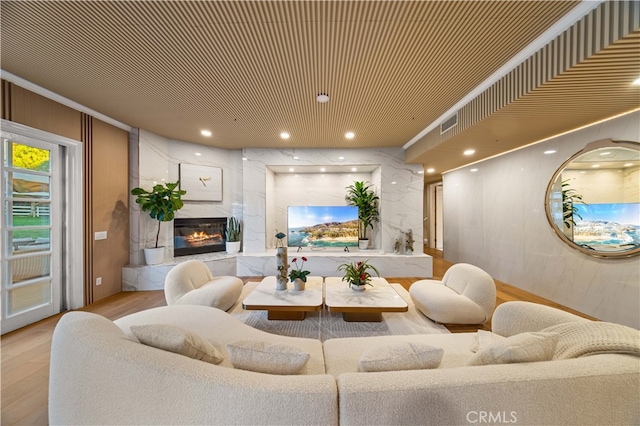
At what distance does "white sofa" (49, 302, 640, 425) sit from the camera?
90 cm

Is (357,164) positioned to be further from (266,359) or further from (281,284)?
(266,359)

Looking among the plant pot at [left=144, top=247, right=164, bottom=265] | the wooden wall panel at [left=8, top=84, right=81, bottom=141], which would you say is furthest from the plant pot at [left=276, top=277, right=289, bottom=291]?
the wooden wall panel at [left=8, top=84, right=81, bottom=141]

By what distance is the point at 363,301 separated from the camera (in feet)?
8.86

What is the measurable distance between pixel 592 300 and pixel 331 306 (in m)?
3.40

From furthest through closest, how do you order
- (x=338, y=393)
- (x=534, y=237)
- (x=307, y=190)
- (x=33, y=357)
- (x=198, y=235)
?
(x=307, y=190)
(x=198, y=235)
(x=534, y=237)
(x=33, y=357)
(x=338, y=393)

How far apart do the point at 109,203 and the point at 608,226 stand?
6.96m

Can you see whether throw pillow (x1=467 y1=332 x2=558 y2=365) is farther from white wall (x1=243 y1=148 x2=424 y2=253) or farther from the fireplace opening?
the fireplace opening

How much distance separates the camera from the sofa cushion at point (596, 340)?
1.10 meters

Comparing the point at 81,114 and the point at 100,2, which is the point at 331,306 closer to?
the point at 100,2

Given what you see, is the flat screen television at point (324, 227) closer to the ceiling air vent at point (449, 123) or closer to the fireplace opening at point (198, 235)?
the fireplace opening at point (198, 235)

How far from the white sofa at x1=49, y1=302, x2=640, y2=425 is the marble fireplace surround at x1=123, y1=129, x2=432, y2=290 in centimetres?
365

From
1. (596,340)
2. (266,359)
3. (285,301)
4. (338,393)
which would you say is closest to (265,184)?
(285,301)

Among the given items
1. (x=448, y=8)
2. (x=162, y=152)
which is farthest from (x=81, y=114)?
(x=448, y=8)

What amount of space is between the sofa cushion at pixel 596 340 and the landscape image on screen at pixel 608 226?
2.54m
